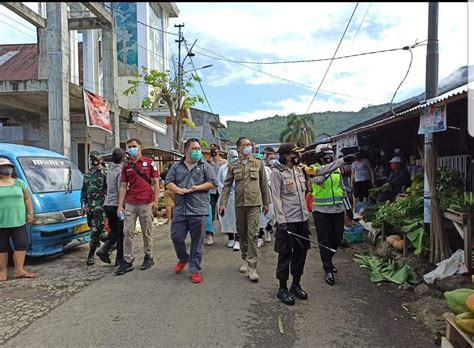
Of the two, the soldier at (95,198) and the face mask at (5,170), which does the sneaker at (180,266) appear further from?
the face mask at (5,170)

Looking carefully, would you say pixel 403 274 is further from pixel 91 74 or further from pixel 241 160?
pixel 91 74

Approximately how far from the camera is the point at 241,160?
584cm

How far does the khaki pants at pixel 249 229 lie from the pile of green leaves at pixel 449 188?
243cm

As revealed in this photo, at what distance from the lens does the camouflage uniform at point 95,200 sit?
6.31m

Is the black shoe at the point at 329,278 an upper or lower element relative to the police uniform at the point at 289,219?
lower

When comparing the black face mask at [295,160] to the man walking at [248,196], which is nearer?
the black face mask at [295,160]

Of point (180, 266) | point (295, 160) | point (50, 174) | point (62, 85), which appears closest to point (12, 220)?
point (50, 174)

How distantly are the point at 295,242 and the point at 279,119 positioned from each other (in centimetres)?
8108

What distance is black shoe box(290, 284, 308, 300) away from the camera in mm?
4679

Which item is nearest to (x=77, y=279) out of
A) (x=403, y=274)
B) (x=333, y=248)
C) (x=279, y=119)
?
(x=333, y=248)

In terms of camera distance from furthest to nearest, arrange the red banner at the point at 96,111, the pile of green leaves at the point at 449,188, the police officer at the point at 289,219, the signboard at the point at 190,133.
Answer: the signboard at the point at 190,133 → the red banner at the point at 96,111 → the pile of green leaves at the point at 449,188 → the police officer at the point at 289,219

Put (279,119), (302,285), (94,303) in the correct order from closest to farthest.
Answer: (94,303) < (302,285) < (279,119)

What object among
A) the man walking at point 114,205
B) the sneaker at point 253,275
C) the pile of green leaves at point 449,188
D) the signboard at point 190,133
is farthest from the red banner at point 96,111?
the signboard at point 190,133

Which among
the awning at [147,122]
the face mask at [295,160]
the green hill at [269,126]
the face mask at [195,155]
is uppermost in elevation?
the green hill at [269,126]
